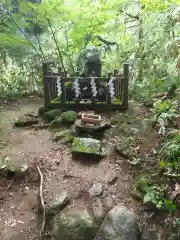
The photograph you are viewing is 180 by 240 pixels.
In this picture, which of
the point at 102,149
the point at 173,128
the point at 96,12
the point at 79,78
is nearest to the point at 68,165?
the point at 102,149

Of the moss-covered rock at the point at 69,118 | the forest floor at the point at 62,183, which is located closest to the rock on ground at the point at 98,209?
the forest floor at the point at 62,183

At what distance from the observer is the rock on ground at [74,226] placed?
112 inches

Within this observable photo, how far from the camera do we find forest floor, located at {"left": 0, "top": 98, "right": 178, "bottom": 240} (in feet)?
10.1

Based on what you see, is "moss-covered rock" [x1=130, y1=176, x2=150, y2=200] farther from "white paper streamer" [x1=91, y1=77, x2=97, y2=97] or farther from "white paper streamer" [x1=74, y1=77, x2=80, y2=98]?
"white paper streamer" [x1=74, y1=77, x2=80, y2=98]

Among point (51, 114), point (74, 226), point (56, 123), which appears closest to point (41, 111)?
point (51, 114)

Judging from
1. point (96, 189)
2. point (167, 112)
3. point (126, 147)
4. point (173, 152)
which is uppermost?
point (167, 112)

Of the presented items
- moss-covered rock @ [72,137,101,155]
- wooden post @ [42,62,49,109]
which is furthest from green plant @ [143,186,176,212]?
wooden post @ [42,62,49,109]

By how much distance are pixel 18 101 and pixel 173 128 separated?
6.47 meters

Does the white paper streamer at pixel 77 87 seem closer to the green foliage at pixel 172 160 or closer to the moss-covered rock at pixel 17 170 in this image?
the moss-covered rock at pixel 17 170

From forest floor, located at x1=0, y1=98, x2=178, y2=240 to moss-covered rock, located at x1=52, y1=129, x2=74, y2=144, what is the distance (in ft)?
0.48

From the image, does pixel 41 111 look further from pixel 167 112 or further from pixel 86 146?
pixel 167 112

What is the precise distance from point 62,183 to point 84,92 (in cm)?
347

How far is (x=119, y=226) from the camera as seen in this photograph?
112 inches

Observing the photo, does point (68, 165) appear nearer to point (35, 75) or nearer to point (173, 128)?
point (173, 128)
